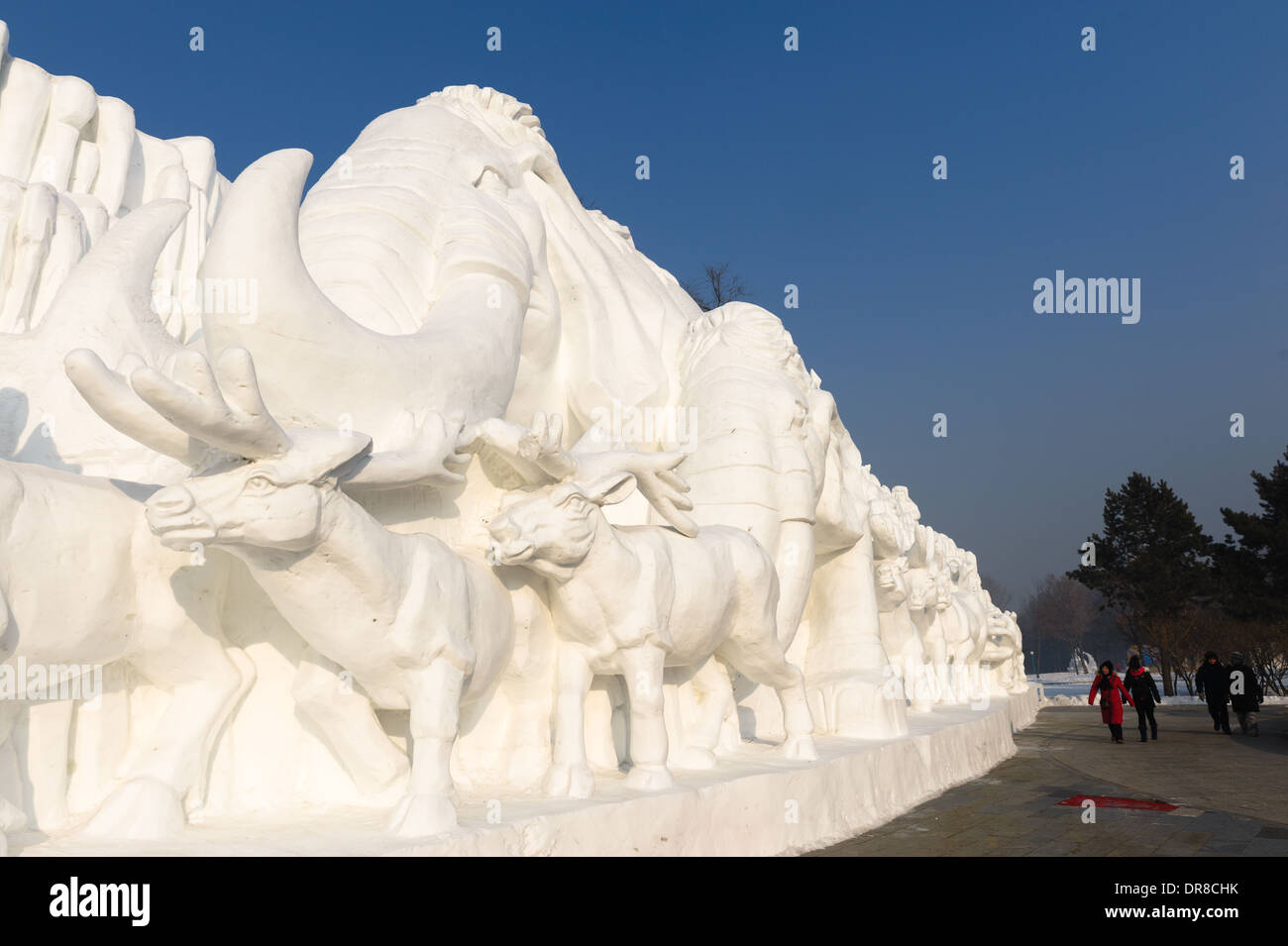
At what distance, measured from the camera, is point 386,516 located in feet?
14.7

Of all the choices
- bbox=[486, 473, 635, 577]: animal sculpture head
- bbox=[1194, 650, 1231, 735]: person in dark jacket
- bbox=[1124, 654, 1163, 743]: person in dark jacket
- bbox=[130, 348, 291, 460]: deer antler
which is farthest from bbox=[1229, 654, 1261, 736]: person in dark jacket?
bbox=[130, 348, 291, 460]: deer antler

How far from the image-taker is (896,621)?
10266mm

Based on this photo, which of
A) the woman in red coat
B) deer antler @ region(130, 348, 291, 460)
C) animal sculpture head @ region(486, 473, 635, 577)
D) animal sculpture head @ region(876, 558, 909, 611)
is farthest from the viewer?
the woman in red coat

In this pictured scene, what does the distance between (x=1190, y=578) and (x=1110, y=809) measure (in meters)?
28.0

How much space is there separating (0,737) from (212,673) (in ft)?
2.15

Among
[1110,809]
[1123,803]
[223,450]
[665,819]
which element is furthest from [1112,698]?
[223,450]

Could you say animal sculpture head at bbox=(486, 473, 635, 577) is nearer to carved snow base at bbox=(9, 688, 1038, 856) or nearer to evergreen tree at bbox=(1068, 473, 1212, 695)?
carved snow base at bbox=(9, 688, 1038, 856)

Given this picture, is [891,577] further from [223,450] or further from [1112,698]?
[223,450]

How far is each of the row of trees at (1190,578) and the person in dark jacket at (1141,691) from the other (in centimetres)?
1065

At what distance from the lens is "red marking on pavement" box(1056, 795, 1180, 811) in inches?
245

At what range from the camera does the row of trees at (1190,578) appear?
25.8 meters

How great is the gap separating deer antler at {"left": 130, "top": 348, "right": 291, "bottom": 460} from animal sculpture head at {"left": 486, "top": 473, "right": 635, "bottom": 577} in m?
1.03

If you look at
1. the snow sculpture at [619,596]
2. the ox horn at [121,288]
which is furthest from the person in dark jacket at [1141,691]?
the ox horn at [121,288]
